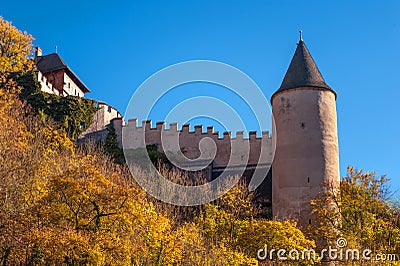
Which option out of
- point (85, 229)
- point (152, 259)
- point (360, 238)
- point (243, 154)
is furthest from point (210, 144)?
point (85, 229)

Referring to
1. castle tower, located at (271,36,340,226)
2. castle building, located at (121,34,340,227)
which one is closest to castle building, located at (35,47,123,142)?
castle building, located at (121,34,340,227)

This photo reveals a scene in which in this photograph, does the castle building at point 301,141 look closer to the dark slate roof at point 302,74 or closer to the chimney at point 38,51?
the dark slate roof at point 302,74

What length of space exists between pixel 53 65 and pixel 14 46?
5820 mm

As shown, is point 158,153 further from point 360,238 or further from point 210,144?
point 360,238

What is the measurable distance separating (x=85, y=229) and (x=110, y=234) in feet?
2.82

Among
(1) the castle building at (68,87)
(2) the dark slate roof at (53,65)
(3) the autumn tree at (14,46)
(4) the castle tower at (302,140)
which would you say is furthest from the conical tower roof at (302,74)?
(2) the dark slate roof at (53,65)

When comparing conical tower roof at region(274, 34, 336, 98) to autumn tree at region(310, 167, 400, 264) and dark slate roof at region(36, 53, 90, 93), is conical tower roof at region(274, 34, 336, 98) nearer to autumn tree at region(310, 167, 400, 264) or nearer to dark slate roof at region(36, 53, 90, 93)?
autumn tree at region(310, 167, 400, 264)

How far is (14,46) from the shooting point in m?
38.6

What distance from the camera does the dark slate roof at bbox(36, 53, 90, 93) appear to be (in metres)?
43.8

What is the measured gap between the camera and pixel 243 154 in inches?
1369

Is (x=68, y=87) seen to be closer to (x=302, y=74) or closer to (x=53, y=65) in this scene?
(x=53, y=65)

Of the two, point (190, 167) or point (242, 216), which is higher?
point (190, 167)

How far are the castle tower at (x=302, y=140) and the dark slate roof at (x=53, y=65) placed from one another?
1922 centimetres

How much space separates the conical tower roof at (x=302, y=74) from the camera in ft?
97.1
